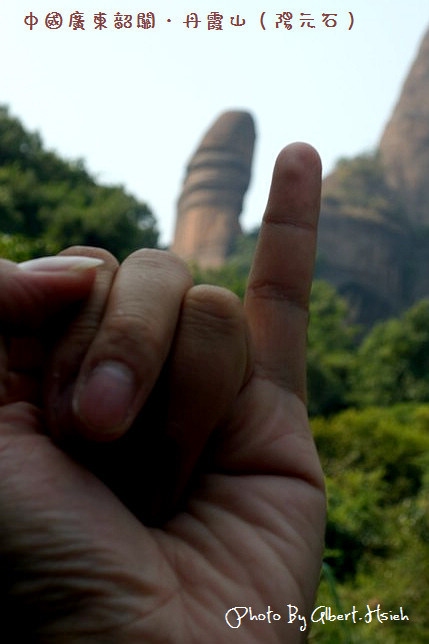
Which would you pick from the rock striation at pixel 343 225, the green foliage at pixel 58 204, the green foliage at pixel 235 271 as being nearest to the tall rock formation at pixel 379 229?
the rock striation at pixel 343 225

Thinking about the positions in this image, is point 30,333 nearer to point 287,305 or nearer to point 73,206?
point 287,305

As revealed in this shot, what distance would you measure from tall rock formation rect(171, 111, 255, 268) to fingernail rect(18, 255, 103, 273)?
20.8 m

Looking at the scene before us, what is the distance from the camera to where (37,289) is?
26.4 inches

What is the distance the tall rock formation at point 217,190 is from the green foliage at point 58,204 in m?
7.82

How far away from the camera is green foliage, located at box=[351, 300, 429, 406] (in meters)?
12.7

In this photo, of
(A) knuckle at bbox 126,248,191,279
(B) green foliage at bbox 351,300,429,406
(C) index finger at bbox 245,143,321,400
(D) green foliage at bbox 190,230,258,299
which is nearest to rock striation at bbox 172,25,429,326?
(D) green foliage at bbox 190,230,258,299

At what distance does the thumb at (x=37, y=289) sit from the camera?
668mm

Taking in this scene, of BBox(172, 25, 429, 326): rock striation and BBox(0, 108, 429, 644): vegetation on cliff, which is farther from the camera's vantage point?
BBox(172, 25, 429, 326): rock striation

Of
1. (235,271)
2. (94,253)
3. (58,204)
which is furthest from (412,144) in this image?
(94,253)

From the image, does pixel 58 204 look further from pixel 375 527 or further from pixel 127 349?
pixel 127 349

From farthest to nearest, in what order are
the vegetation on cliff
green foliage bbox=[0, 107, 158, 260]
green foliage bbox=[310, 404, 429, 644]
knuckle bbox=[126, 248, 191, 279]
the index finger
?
green foliage bbox=[0, 107, 158, 260] < the vegetation on cliff < green foliage bbox=[310, 404, 429, 644] < the index finger < knuckle bbox=[126, 248, 191, 279]

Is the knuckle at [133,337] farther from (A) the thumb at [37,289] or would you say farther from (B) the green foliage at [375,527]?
(B) the green foliage at [375,527]

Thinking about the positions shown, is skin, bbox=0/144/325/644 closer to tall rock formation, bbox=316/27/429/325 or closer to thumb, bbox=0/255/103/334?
thumb, bbox=0/255/103/334

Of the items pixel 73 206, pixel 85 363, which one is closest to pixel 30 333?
pixel 85 363
